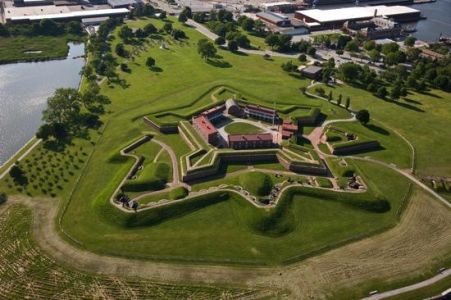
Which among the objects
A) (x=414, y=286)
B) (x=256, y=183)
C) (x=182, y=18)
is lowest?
(x=414, y=286)

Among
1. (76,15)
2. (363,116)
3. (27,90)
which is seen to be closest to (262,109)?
(363,116)

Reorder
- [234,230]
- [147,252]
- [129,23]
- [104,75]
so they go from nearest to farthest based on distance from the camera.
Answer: [147,252] → [234,230] → [104,75] → [129,23]

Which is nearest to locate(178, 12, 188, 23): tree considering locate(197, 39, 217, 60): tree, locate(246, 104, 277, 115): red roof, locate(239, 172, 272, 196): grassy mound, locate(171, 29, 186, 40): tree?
locate(171, 29, 186, 40): tree

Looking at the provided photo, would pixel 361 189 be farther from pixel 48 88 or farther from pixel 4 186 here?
pixel 48 88

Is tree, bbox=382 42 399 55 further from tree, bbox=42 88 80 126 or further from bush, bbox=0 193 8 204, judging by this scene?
bush, bbox=0 193 8 204

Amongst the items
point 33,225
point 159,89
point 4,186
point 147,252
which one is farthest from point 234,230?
point 159,89

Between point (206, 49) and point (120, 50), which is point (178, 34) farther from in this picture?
point (120, 50)
